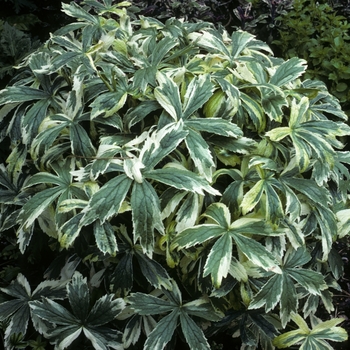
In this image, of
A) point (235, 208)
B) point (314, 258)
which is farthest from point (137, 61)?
point (314, 258)

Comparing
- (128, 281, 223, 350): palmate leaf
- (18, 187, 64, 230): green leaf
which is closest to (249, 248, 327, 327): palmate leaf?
(128, 281, 223, 350): palmate leaf

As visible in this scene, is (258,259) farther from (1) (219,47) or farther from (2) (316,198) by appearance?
(1) (219,47)

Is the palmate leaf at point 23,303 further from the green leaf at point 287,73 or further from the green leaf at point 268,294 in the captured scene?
the green leaf at point 287,73

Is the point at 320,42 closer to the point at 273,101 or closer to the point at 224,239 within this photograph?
the point at 273,101

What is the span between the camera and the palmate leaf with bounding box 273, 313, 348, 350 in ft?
5.03

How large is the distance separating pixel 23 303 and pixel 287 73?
1.15m

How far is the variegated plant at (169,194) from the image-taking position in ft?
4.51

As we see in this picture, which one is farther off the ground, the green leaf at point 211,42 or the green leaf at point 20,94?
the green leaf at point 211,42

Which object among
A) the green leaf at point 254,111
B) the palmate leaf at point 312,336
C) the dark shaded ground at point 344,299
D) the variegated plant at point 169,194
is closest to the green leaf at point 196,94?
the variegated plant at point 169,194

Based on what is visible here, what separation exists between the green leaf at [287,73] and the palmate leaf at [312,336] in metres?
0.75

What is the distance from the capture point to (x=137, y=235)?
129 cm

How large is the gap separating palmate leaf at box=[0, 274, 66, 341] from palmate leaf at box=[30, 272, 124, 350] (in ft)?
0.27

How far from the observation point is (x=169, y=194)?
4.75 ft

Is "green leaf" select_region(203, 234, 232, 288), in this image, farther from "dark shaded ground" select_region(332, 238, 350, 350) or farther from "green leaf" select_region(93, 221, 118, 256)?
"dark shaded ground" select_region(332, 238, 350, 350)
